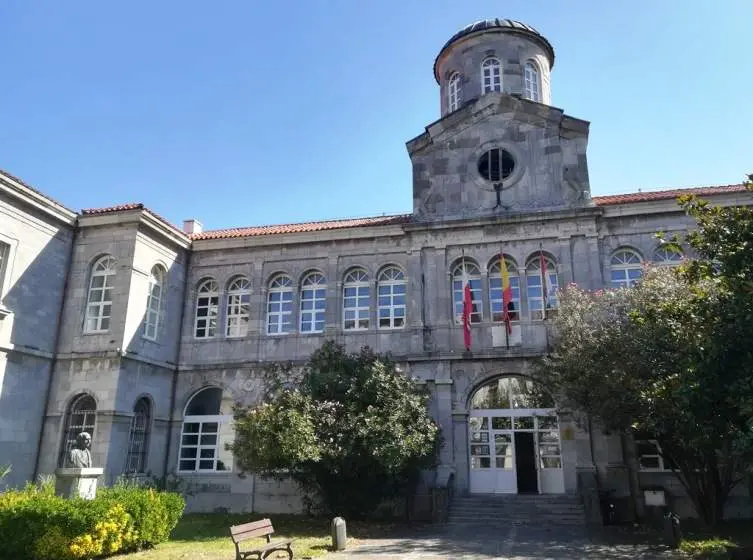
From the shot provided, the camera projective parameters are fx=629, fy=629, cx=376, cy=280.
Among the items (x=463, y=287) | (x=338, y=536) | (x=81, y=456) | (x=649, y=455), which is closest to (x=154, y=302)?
(x=81, y=456)

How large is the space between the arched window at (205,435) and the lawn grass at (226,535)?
5.16 ft

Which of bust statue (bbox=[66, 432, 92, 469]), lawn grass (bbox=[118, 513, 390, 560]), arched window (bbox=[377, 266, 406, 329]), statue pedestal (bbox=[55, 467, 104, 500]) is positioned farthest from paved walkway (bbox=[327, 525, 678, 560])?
arched window (bbox=[377, 266, 406, 329])

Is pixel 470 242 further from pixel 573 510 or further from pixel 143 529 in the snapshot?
pixel 143 529

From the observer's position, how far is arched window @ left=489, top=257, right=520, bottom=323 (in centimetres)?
1811

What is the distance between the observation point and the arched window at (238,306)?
20.0 meters

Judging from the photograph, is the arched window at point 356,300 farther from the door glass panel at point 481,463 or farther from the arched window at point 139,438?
the arched window at point 139,438

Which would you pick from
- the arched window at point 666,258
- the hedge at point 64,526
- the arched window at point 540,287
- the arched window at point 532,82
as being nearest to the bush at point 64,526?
the hedge at point 64,526

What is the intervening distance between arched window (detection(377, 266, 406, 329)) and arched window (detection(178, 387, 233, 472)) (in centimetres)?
561

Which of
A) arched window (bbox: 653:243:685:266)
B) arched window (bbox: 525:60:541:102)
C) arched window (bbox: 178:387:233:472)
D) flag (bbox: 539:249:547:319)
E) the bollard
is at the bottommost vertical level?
the bollard

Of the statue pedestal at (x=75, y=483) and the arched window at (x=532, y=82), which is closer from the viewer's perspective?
the statue pedestal at (x=75, y=483)

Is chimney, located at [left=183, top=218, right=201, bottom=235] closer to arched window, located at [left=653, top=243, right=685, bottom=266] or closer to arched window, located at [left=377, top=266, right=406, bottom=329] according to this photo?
arched window, located at [left=377, top=266, right=406, bottom=329]

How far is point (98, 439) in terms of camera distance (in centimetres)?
1653

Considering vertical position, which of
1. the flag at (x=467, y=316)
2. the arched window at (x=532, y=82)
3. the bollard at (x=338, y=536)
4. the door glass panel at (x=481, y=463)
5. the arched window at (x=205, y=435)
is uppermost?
the arched window at (x=532, y=82)

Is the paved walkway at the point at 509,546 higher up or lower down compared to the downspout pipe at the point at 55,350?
lower down
